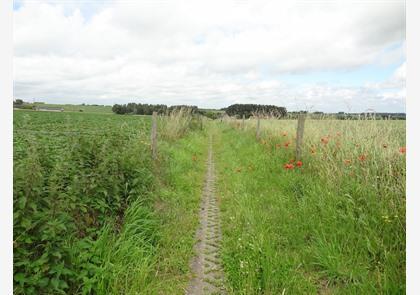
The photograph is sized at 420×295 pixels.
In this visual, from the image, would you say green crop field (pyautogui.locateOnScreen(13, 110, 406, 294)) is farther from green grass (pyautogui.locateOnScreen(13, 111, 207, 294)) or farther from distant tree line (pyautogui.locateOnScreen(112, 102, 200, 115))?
distant tree line (pyautogui.locateOnScreen(112, 102, 200, 115))

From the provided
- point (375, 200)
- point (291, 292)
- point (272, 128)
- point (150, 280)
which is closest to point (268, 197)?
point (375, 200)

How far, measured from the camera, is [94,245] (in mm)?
2879

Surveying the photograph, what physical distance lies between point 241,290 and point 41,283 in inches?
73.5

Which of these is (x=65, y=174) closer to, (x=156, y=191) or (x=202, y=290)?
(x=202, y=290)

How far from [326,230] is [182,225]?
2180 mm

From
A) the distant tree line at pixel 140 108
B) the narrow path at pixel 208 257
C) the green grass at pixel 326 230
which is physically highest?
the distant tree line at pixel 140 108

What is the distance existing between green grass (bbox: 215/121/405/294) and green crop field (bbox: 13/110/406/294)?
0.05ft

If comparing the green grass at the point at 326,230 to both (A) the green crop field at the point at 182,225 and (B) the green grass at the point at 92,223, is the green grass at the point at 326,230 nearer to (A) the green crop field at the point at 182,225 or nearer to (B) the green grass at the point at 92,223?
(A) the green crop field at the point at 182,225

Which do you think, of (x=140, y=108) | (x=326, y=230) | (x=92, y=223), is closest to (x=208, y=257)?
(x=92, y=223)

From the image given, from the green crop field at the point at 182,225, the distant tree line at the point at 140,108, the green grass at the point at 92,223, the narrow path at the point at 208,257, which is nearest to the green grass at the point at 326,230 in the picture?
the green crop field at the point at 182,225

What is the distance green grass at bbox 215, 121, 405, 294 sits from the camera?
2.82 metres

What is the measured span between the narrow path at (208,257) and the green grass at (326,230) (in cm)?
13

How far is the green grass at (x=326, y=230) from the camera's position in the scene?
9.25ft

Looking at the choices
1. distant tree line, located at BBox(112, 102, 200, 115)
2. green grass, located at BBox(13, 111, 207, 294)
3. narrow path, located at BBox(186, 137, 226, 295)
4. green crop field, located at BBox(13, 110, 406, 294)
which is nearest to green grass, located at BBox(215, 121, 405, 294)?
green crop field, located at BBox(13, 110, 406, 294)
